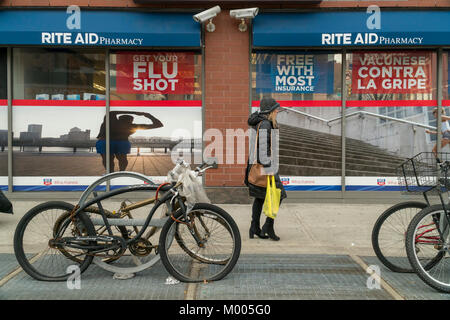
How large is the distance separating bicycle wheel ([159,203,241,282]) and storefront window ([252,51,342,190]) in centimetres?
446

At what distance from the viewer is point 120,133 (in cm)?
868

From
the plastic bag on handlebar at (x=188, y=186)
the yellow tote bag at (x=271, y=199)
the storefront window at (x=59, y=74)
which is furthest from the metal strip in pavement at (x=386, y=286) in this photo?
the storefront window at (x=59, y=74)

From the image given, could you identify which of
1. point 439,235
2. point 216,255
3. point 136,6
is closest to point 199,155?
point 136,6

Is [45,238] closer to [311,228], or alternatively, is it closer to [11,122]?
[311,228]

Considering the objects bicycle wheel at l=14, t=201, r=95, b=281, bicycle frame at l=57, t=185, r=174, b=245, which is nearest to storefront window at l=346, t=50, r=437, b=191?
bicycle frame at l=57, t=185, r=174, b=245

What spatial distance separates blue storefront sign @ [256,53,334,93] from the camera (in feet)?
28.2

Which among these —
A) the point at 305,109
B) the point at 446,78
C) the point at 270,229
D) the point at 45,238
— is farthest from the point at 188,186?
the point at 446,78

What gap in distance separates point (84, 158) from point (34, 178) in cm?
105

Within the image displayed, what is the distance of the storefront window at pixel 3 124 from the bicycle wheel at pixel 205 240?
564 cm

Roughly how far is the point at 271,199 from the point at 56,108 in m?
5.03

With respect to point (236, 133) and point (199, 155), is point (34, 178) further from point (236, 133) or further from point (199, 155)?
A: point (236, 133)

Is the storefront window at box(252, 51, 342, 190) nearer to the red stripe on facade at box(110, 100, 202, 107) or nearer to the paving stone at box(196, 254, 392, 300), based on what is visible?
the red stripe on facade at box(110, 100, 202, 107)

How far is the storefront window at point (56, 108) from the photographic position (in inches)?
339

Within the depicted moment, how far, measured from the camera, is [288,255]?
5.32m
